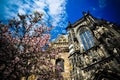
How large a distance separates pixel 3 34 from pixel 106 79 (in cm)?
1013

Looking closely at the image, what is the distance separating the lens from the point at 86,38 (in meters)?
15.8

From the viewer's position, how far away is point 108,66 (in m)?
10.5

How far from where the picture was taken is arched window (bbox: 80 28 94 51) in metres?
14.5

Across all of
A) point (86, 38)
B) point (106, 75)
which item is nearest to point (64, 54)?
point (86, 38)

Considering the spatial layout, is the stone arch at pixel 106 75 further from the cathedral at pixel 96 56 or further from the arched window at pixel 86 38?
Result: the arched window at pixel 86 38

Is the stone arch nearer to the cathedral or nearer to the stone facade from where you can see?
the cathedral

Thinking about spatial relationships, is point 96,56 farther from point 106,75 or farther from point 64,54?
point 64,54

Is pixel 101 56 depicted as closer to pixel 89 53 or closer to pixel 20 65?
pixel 89 53

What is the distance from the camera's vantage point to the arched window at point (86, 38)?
571 inches

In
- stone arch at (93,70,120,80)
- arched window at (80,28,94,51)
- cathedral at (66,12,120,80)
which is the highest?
arched window at (80,28,94,51)

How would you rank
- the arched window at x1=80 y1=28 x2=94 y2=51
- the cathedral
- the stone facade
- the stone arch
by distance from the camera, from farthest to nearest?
the arched window at x1=80 y1=28 x2=94 y2=51 → the stone facade → the cathedral → the stone arch

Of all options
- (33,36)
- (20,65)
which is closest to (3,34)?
(33,36)

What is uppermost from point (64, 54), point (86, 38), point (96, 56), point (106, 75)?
point (86, 38)

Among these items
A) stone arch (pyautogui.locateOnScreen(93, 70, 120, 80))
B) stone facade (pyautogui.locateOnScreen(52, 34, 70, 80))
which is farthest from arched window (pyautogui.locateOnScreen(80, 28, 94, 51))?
stone arch (pyautogui.locateOnScreen(93, 70, 120, 80))
